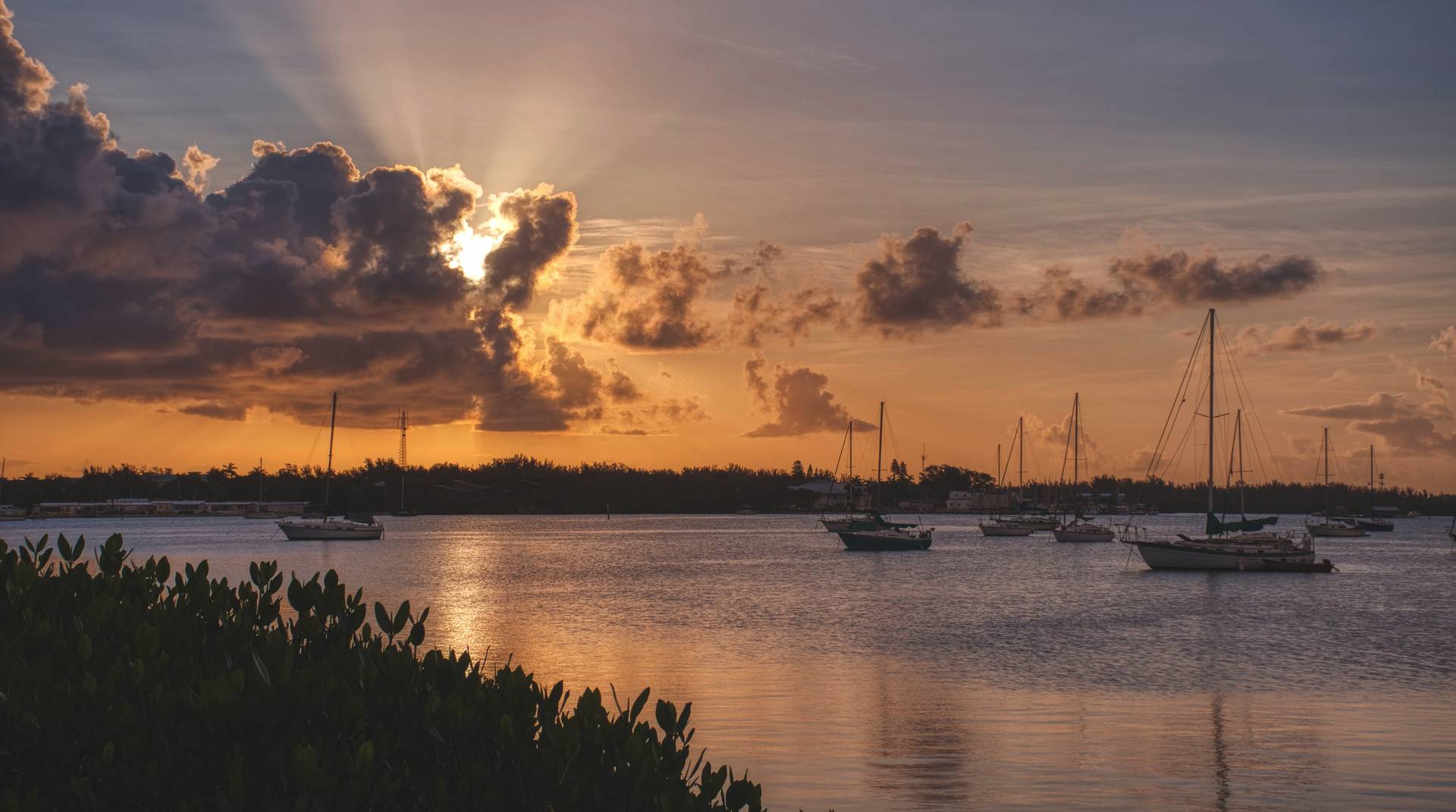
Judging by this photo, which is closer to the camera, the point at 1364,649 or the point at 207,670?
the point at 207,670

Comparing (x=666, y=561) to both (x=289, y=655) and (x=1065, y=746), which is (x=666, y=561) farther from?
(x=289, y=655)

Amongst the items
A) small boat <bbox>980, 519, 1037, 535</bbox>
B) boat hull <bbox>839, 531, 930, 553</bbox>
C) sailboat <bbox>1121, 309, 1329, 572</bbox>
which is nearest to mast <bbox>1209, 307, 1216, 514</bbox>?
sailboat <bbox>1121, 309, 1329, 572</bbox>

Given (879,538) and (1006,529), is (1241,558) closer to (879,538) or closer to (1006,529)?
(879,538)

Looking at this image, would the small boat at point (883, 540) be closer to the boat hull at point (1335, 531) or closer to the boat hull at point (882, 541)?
the boat hull at point (882, 541)

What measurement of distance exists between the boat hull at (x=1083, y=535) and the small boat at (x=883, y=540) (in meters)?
28.5

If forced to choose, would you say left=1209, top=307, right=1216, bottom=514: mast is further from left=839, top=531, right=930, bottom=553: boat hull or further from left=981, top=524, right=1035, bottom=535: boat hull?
left=981, top=524, right=1035, bottom=535: boat hull

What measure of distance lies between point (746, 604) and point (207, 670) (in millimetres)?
56050

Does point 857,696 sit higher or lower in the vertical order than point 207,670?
lower

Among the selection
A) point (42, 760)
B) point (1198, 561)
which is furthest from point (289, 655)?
point (1198, 561)

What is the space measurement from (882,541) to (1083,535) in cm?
3407

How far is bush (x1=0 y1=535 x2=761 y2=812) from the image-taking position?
7285 millimetres

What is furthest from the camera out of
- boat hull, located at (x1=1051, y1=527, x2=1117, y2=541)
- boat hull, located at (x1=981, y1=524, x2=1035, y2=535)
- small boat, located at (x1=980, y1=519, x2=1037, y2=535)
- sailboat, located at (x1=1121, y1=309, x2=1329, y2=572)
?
small boat, located at (x1=980, y1=519, x2=1037, y2=535)

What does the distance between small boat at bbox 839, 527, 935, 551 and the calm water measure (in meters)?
27.4

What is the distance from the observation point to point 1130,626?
179 ft
